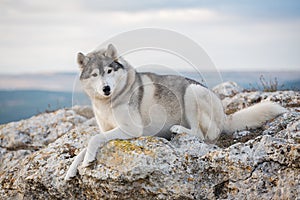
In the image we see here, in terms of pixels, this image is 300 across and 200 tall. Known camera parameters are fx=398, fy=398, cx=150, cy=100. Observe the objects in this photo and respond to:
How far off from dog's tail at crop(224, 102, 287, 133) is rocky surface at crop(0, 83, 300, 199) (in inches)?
9.1

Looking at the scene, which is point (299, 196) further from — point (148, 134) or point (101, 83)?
point (101, 83)

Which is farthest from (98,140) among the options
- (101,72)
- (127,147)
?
(101,72)

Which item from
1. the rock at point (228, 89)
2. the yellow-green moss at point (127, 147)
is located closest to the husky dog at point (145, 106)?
the yellow-green moss at point (127, 147)

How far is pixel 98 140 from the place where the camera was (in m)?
7.02

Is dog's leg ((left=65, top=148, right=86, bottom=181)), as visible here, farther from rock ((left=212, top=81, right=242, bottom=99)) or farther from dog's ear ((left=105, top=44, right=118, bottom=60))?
rock ((left=212, top=81, right=242, bottom=99))

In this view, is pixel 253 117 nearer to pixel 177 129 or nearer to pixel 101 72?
pixel 177 129

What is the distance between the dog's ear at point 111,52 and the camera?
7.60 m

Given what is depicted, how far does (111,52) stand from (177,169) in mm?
2594

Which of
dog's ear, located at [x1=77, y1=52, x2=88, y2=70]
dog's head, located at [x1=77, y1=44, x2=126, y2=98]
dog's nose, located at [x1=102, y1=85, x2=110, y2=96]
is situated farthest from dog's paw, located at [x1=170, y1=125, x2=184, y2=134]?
dog's ear, located at [x1=77, y1=52, x2=88, y2=70]

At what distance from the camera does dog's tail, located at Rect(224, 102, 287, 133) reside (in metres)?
8.27

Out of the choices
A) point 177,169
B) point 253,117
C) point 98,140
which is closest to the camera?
point 177,169

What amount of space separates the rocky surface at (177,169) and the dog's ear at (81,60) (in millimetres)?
1628

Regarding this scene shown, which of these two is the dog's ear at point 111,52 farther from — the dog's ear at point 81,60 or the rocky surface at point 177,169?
the rocky surface at point 177,169

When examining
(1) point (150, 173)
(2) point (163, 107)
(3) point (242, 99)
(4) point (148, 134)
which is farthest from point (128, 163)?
(3) point (242, 99)
